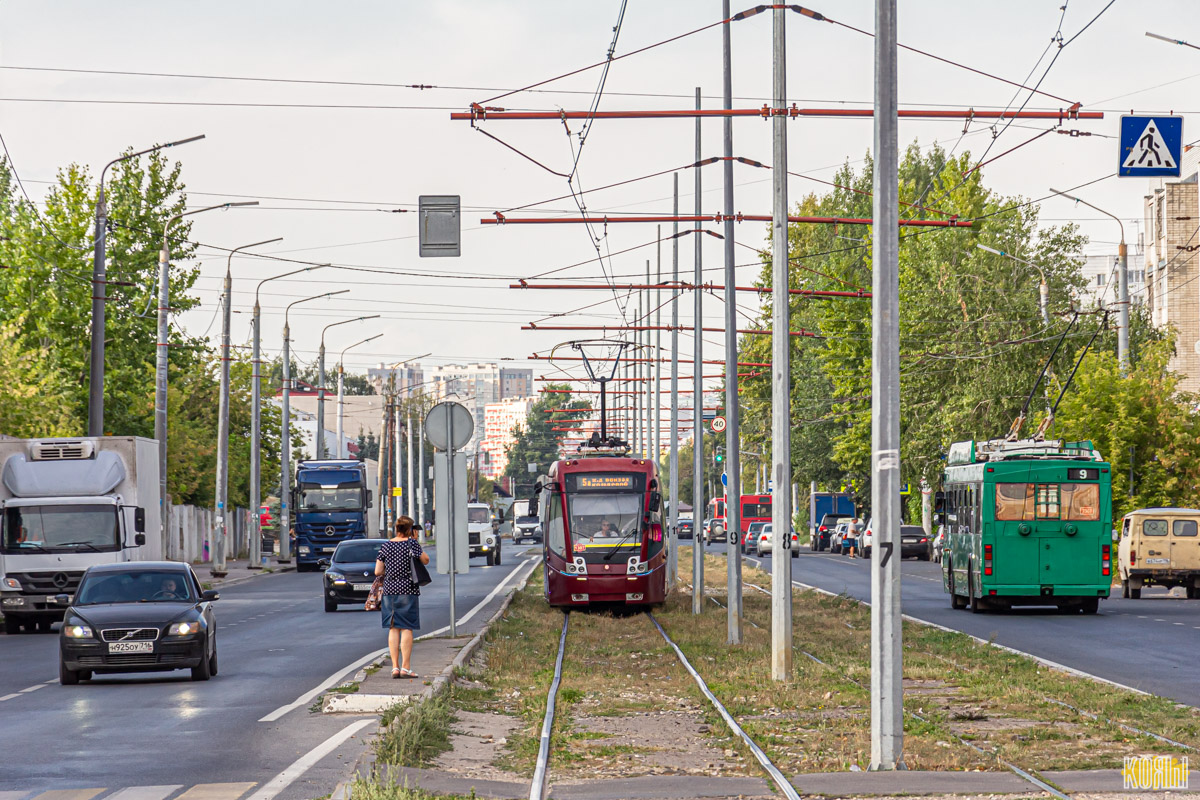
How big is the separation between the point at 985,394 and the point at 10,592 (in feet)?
126

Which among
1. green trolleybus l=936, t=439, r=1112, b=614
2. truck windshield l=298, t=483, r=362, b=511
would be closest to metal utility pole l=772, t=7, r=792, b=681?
green trolleybus l=936, t=439, r=1112, b=614

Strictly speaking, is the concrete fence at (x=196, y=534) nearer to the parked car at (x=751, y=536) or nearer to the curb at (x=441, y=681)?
the parked car at (x=751, y=536)

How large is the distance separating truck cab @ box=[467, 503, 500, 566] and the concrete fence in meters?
8.69

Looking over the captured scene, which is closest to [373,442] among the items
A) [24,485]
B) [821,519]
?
[821,519]

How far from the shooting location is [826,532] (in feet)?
307

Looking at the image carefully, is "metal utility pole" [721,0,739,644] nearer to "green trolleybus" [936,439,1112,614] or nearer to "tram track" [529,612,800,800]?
"tram track" [529,612,800,800]

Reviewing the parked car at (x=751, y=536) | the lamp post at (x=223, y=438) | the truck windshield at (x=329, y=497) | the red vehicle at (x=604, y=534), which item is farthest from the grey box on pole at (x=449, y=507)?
the parked car at (x=751, y=536)

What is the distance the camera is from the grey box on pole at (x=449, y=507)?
2206 centimetres

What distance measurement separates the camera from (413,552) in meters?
19.5

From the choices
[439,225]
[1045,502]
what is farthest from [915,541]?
[439,225]

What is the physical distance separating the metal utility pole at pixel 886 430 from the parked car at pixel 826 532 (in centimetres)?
8149

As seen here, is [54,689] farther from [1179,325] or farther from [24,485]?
[1179,325]

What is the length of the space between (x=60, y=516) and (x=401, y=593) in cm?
1547

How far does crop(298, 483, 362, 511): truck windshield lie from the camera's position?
61906mm
